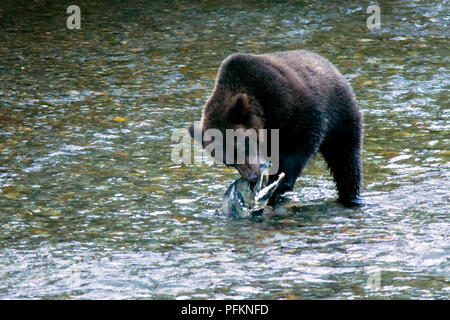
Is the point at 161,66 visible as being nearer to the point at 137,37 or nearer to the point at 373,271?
the point at 137,37

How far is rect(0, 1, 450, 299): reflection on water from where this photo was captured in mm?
5863

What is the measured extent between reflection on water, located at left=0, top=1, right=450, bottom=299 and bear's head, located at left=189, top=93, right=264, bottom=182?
56 centimetres

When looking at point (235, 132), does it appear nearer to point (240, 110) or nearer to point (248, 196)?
point (240, 110)

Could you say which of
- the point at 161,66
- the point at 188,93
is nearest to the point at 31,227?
the point at 188,93

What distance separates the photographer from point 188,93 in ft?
36.4

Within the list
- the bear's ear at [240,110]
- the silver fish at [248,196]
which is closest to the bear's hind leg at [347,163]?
the silver fish at [248,196]

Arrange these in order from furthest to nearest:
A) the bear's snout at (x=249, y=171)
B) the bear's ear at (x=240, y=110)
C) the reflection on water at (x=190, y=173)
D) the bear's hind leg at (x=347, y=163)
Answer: the bear's hind leg at (x=347, y=163)
the bear's snout at (x=249, y=171)
the bear's ear at (x=240, y=110)
the reflection on water at (x=190, y=173)

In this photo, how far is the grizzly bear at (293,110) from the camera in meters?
6.68

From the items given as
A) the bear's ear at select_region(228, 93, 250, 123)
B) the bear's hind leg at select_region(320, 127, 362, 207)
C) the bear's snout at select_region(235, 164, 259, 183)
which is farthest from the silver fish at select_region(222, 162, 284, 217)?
the bear's hind leg at select_region(320, 127, 362, 207)

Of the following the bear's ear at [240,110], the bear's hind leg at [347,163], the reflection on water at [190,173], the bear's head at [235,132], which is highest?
the bear's ear at [240,110]

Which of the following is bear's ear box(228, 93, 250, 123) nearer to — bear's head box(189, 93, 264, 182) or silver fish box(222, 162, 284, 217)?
bear's head box(189, 93, 264, 182)

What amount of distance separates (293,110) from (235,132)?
546mm

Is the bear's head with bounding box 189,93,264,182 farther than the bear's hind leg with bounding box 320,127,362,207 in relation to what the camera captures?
No

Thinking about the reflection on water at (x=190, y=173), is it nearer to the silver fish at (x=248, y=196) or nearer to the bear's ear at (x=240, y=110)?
the silver fish at (x=248, y=196)
